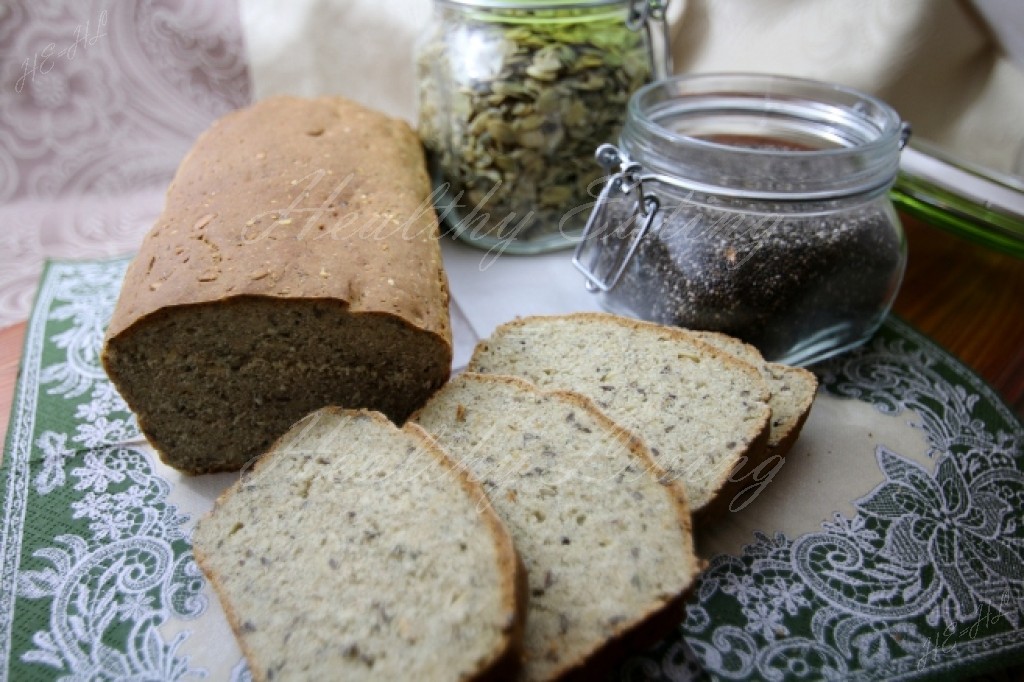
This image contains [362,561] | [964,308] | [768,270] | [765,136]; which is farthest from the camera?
[964,308]

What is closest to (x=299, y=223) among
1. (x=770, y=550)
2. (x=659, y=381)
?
(x=659, y=381)

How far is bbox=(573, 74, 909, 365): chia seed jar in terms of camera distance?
74.4 inches

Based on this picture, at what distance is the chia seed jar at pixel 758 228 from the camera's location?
1.89 metres

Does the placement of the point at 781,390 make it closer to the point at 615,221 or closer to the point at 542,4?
the point at 615,221

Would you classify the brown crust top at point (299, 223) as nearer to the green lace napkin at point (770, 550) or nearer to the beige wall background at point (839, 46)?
the green lace napkin at point (770, 550)

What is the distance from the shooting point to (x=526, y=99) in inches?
87.1

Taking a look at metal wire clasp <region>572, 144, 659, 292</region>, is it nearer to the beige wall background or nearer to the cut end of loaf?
the cut end of loaf

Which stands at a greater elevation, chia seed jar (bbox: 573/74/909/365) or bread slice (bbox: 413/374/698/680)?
chia seed jar (bbox: 573/74/909/365)

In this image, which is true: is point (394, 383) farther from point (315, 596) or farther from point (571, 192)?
point (571, 192)

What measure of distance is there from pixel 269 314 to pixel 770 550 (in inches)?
43.5

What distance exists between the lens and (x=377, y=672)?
1215 millimetres

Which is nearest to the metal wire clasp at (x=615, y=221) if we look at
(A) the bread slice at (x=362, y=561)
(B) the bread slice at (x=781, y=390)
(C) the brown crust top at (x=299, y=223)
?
(B) the bread slice at (x=781, y=390)

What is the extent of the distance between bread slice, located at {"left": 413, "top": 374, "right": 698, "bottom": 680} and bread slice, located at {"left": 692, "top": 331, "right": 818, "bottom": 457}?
38cm

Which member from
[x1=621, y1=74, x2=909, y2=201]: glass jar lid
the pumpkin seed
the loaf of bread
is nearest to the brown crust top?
the loaf of bread
